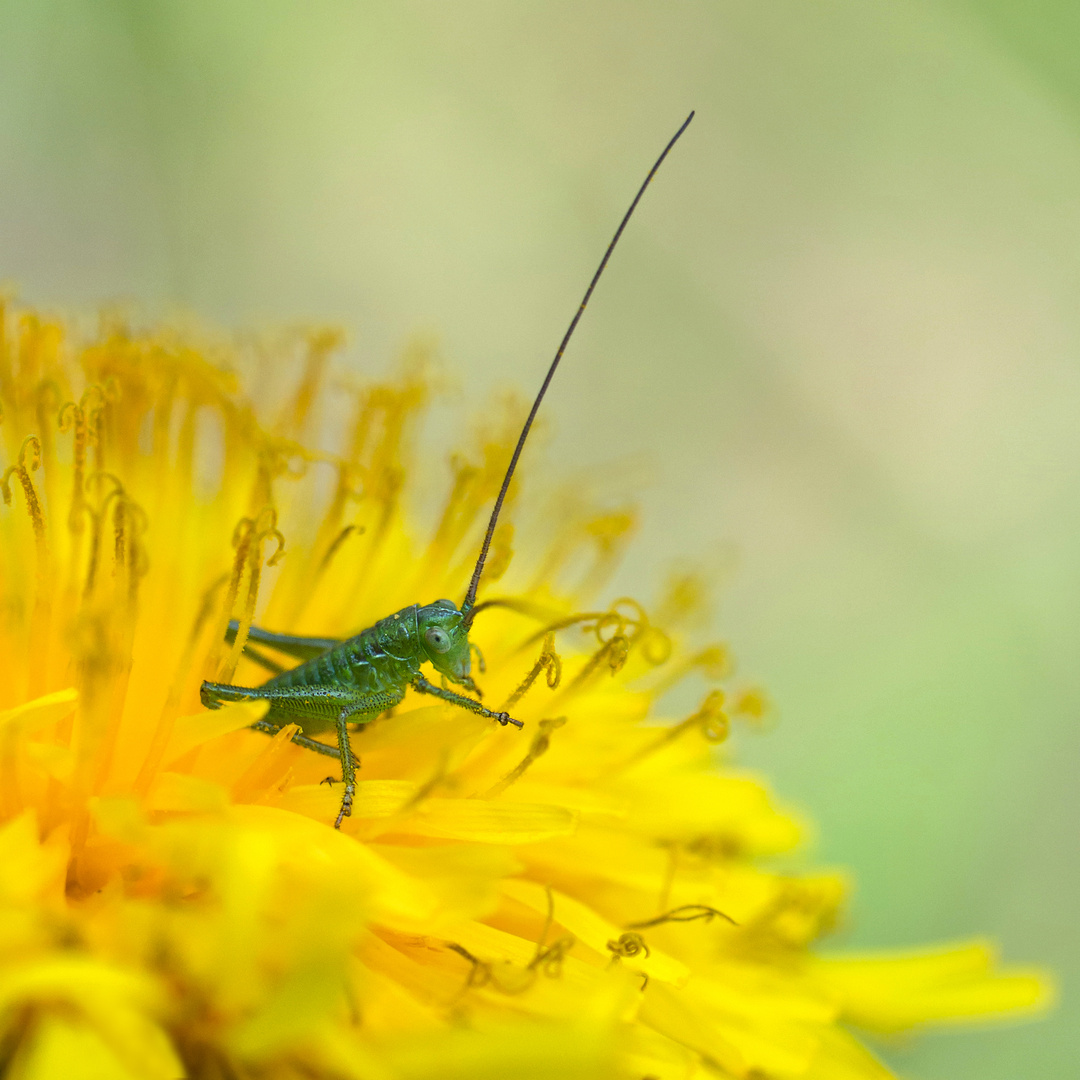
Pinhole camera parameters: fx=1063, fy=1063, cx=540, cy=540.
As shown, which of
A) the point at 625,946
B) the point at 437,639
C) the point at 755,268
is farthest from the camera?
the point at 755,268

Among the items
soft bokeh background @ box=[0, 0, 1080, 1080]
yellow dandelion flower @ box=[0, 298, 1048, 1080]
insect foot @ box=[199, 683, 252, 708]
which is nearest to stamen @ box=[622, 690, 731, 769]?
yellow dandelion flower @ box=[0, 298, 1048, 1080]

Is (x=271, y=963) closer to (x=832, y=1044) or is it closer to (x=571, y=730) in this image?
(x=571, y=730)

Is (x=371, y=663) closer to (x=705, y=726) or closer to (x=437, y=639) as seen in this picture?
(x=437, y=639)

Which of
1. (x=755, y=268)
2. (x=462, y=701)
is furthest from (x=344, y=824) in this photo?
(x=755, y=268)

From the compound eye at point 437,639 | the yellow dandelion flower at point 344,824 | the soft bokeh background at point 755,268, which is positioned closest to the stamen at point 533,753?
the yellow dandelion flower at point 344,824

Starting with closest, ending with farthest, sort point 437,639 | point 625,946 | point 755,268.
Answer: point 625,946 < point 437,639 < point 755,268

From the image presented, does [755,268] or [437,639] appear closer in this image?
[437,639]

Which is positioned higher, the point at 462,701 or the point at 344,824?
the point at 462,701

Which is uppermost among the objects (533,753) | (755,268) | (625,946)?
(755,268)
